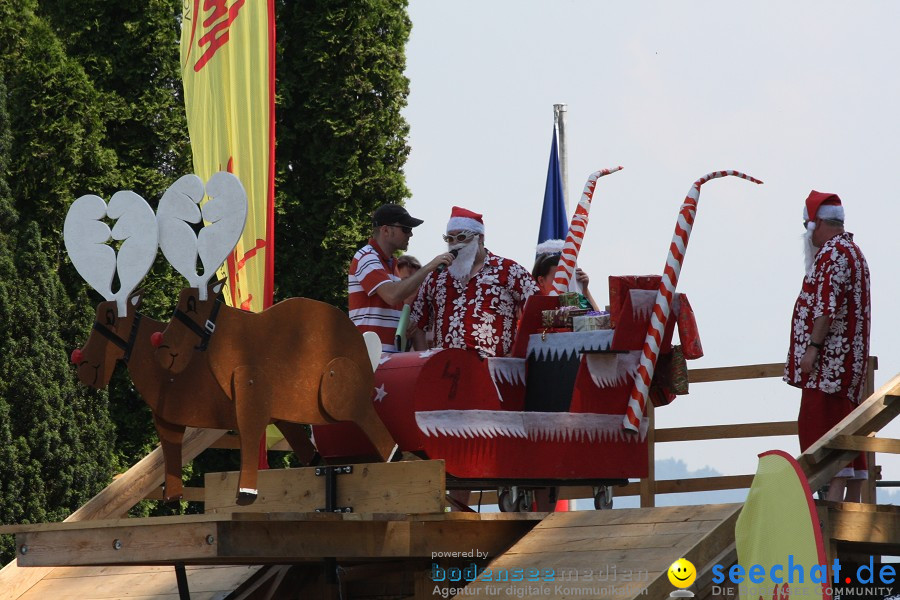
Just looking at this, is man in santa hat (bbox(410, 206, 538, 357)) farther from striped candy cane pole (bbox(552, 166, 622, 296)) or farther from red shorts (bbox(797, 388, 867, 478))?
red shorts (bbox(797, 388, 867, 478))

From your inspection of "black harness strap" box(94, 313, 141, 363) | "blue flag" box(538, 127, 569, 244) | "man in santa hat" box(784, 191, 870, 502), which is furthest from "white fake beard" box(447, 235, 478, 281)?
"blue flag" box(538, 127, 569, 244)

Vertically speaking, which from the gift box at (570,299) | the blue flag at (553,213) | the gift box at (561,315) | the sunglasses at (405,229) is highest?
the blue flag at (553,213)

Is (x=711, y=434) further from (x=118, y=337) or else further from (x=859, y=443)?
(x=118, y=337)

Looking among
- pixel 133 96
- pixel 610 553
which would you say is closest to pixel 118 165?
pixel 133 96

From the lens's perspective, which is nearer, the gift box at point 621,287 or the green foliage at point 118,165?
the gift box at point 621,287

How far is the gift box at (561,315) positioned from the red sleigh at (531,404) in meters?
0.06

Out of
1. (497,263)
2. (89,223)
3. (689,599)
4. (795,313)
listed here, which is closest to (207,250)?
(89,223)

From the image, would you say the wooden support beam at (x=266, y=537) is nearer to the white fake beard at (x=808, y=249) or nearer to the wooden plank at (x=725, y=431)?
the white fake beard at (x=808, y=249)

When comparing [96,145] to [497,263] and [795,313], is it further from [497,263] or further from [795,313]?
[795,313]

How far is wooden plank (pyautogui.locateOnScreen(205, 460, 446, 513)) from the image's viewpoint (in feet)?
19.4

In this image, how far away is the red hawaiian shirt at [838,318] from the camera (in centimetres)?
640

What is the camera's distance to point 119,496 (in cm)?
802

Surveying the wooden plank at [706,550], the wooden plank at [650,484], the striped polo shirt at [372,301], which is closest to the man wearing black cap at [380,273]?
the striped polo shirt at [372,301]

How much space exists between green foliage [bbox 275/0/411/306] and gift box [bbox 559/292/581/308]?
748 centimetres
